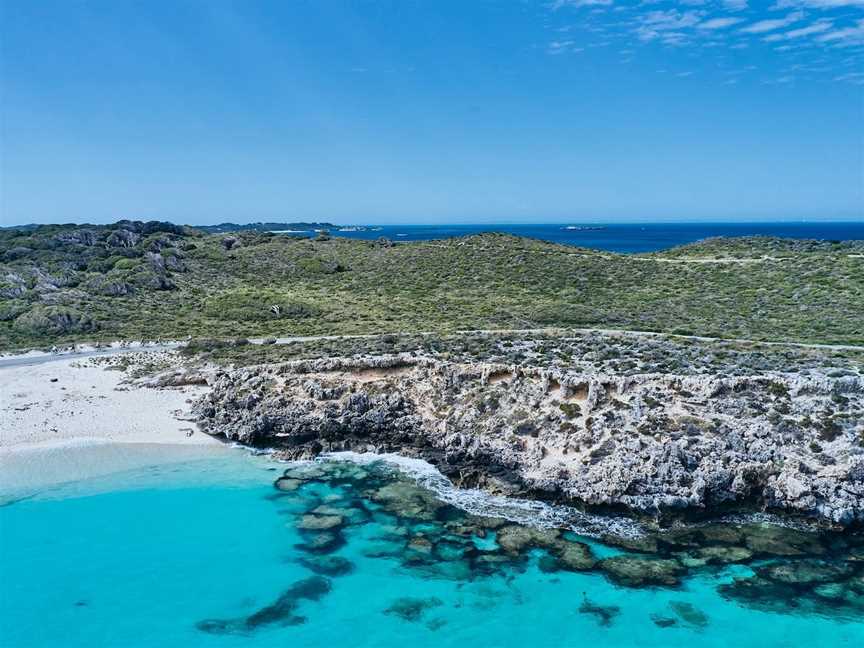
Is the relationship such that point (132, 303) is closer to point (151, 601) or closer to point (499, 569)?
point (151, 601)

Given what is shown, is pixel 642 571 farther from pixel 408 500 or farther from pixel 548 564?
pixel 408 500

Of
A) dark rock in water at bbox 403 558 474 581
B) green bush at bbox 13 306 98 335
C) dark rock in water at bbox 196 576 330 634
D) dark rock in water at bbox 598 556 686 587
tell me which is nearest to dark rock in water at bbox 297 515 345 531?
dark rock in water at bbox 196 576 330 634

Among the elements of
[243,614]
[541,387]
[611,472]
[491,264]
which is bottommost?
[243,614]

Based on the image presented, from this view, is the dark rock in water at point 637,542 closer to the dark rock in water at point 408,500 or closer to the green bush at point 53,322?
the dark rock in water at point 408,500

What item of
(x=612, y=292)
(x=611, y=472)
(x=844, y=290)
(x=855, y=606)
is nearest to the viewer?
(x=855, y=606)

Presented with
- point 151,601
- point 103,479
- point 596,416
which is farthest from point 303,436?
point 596,416

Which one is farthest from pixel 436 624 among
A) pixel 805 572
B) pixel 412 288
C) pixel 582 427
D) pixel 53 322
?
pixel 412 288

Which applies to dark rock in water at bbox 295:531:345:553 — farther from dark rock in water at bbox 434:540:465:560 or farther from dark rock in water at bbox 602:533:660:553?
dark rock in water at bbox 602:533:660:553
